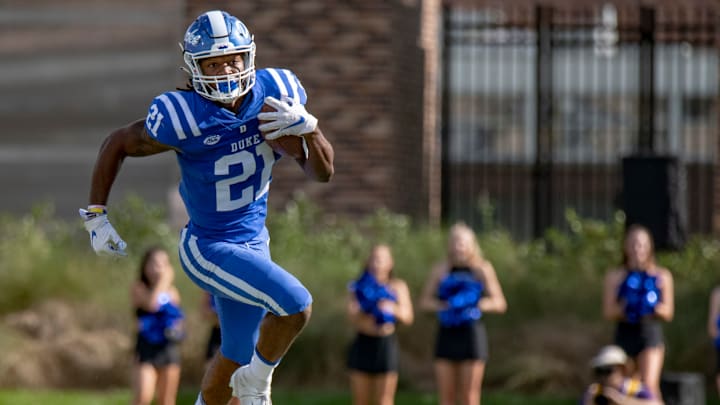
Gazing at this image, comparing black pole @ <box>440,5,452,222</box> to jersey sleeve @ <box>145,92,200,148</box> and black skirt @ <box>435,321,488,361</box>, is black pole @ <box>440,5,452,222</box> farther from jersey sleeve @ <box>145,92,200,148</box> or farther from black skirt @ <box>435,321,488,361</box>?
jersey sleeve @ <box>145,92,200,148</box>

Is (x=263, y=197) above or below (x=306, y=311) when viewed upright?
above

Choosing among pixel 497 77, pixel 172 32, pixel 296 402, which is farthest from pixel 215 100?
pixel 497 77

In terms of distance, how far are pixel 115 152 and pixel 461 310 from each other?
625 centimetres

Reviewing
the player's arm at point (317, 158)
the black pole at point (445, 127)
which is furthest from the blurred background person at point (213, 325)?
the black pole at point (445, 127)

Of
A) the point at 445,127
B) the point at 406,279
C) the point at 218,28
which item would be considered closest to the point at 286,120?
the point at 218,28

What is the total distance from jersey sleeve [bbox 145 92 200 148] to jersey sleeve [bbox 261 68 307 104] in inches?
16.4

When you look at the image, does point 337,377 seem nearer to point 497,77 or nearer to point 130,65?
point 130,65

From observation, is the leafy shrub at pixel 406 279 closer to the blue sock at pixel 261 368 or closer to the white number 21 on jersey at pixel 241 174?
the white number 21 on jersey at pixel 241 174

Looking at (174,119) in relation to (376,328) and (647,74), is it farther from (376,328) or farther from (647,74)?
(647,74)

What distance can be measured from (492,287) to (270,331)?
628cm

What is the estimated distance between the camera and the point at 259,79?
7668 mm

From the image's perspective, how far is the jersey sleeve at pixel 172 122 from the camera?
7.41 meters

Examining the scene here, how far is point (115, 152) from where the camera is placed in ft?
25.1

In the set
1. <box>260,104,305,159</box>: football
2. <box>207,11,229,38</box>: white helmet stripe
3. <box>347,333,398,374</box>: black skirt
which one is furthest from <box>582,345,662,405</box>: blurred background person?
<box>207,11,229,38</box>: white helmet stripe
